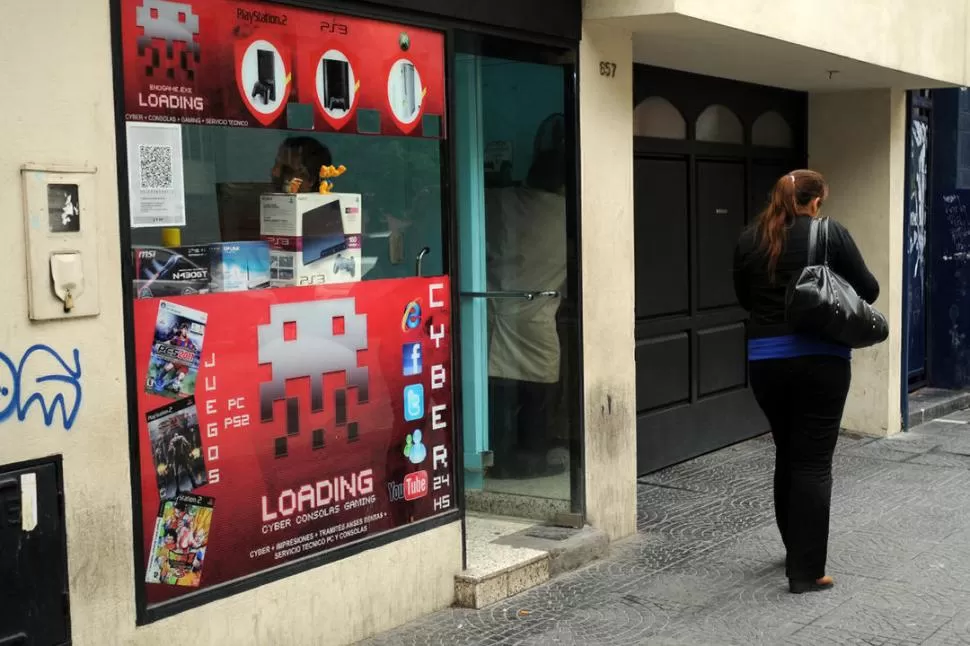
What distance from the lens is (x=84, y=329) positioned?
393cm

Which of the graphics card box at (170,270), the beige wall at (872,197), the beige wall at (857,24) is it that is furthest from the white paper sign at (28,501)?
the beige wall at (872,197)

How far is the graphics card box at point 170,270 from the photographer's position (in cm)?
416

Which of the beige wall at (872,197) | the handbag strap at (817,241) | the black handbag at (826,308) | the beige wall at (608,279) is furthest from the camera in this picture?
the beige wall at (872,197)

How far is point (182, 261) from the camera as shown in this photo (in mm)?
4320

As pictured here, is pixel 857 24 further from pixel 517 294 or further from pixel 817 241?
pixel 517 294

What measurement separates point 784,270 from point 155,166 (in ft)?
9.86

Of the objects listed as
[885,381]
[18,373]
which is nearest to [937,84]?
[885,381]

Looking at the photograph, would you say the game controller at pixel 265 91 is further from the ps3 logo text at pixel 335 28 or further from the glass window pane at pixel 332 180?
the ps3 logo text at pixel 335 28

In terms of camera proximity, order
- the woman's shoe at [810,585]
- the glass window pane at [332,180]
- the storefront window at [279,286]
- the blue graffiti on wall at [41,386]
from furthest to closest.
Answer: the woman's shoe at [810,585] → the glass window pane at [332,180] → the storefront window at [279,286] → the blue graffiti on wall at [41,386]

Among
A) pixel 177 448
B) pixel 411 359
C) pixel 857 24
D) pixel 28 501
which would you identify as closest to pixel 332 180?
pixel 411 359

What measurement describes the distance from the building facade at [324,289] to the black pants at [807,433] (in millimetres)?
1137

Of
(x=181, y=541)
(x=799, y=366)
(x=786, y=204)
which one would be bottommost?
(x=181, y=541)

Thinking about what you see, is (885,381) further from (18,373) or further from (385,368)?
(18,373)

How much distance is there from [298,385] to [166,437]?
2.26 feet
